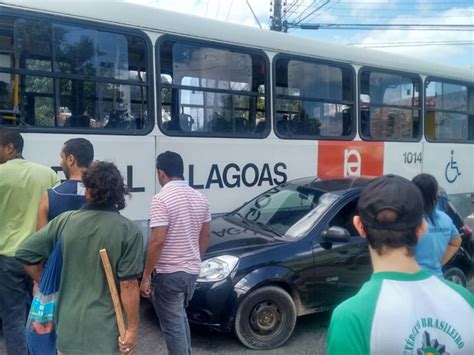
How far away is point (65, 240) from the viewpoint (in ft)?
8.14

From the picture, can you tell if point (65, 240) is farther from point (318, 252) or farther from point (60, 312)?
point (318, 252)

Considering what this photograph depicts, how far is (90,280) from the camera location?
8.14ft

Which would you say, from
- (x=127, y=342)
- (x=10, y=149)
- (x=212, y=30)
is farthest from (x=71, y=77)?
(x=127, y=342)

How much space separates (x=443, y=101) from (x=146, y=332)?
274 inches

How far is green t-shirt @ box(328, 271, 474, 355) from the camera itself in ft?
4.57

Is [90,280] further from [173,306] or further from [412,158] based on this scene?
[412,158]

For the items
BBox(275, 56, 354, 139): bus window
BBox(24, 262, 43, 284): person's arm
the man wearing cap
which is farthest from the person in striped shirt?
BBox(275, 56, 354, 139): bus window

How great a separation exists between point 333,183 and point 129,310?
357cm

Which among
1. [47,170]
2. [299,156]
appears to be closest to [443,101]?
[299,156]

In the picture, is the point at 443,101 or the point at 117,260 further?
the point at 443,101

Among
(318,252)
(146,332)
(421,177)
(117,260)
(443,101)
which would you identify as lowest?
(146,332)

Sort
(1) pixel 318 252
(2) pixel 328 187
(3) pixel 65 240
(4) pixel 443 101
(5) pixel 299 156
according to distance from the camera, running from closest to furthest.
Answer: (3) pixel 65 240 < (1) pixel 318 252 < (2) pixel 328 187 < (5) pixel 299 156 < (4) pixel 443 101

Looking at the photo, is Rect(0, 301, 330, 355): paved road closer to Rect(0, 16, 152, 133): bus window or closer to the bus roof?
Rect(0, 16, 152, 133): bus window

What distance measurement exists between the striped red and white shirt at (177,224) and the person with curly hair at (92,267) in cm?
88
